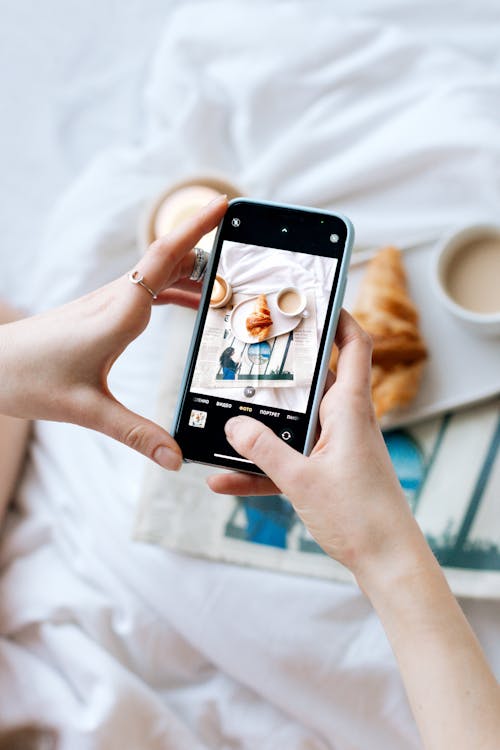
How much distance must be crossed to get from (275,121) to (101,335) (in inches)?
19.8

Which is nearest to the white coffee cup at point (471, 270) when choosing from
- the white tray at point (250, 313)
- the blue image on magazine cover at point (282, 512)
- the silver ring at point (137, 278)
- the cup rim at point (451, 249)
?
the cup rim at point (451, 249)

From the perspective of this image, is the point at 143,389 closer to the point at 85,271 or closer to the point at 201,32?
the point at 85,271

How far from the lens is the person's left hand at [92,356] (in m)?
0.56

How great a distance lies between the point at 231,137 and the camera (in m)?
0.94

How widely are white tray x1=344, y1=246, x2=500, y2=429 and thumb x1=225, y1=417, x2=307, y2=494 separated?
264mm

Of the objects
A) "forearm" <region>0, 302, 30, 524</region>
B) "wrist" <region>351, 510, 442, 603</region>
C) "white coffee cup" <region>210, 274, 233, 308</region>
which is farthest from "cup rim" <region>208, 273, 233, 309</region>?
"forearm" <region>0, 302, 30, 524</region>

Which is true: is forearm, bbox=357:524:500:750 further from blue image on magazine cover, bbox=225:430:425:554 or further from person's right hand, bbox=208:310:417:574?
blue image on magazine cover, bbox=225:430:425:554

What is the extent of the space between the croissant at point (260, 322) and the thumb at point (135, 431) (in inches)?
4.4

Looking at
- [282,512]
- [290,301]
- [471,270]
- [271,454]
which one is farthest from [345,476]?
[471,270]

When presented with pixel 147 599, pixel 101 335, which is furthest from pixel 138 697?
pixel 101 335

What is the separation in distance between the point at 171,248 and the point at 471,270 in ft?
1.27

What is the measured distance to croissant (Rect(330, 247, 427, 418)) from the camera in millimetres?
761

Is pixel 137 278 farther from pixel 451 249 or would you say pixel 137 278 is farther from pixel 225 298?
pixel 451 249

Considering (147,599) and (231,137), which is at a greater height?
(231,137)
